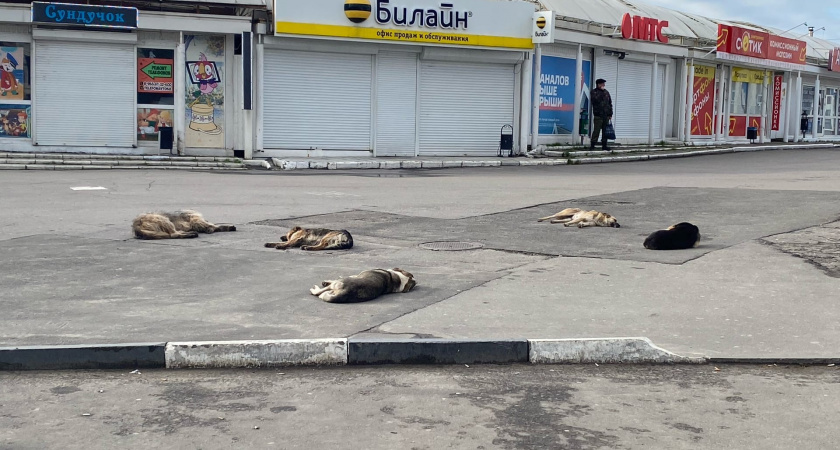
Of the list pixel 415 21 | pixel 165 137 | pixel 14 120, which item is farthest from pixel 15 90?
pixel 415 21

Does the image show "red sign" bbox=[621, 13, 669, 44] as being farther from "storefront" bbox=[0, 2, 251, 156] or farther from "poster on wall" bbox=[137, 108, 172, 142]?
"poster on wall" bbox=[137, 108, 172, 142]

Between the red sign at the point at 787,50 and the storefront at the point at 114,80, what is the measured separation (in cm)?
2359

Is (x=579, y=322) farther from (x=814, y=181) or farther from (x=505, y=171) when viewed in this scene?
(x=505, y=171)

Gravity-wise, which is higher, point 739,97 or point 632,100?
point 739,97

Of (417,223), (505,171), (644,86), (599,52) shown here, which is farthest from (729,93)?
(417,223)

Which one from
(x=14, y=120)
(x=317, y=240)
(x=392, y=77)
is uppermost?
(x=392, y=77)

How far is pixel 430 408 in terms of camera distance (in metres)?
4.99

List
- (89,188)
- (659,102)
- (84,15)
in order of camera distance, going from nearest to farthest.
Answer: (89,188) → (84,15) → (659,102)

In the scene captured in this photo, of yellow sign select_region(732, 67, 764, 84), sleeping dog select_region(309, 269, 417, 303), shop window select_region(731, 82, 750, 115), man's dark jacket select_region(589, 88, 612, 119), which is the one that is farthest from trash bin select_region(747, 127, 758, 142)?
sleeping dog select_region(309, 269, 417, 303)

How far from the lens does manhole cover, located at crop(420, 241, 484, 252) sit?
10398 millimetres

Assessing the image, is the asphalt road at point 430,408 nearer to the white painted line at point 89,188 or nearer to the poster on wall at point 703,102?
the white painted line at point 89,188

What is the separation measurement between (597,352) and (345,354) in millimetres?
1632

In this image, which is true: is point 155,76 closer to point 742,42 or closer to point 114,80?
point 114,80

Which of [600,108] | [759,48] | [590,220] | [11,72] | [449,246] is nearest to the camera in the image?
[449,246]
